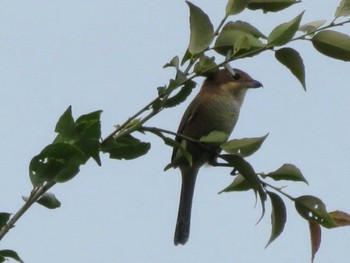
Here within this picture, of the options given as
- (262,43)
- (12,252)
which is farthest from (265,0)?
(12,252)

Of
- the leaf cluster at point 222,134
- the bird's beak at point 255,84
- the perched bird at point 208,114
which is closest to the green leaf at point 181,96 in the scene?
the leaf cluster at point 222,134

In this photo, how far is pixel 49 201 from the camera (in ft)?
5.90

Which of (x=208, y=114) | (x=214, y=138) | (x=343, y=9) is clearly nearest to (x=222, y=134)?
(x=214, y=138)

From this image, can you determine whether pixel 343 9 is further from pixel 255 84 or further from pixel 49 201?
pixel 255 84

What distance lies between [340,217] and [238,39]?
0.53 meters

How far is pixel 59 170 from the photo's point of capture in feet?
5.59

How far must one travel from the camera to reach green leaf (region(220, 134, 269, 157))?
81.2 inches

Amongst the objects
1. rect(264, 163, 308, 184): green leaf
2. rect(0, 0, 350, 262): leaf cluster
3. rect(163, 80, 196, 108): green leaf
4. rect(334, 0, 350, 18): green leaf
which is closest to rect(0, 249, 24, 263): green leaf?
rect(0, 0, 350, 262): leaf cluster

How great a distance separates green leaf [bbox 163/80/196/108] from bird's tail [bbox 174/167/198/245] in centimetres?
297

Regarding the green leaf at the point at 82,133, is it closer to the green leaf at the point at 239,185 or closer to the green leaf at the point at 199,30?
the green leaf at the point at 199,30

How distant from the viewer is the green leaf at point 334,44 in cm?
202

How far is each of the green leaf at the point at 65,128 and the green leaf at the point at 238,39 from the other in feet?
1.45

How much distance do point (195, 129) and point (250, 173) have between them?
2.94 meters

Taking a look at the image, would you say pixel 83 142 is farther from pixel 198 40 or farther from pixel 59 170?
pixel 198 40
